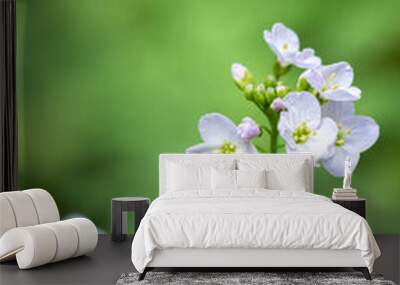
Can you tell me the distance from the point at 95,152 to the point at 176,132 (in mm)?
825

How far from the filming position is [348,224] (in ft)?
14.3

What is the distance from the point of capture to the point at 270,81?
251 inches

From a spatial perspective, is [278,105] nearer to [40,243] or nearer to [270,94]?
[270,94]

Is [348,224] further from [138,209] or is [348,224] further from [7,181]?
[7,181]

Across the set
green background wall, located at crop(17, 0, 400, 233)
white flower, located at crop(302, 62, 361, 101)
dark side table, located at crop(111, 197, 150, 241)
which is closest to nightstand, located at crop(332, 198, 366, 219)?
green background wall, located at crop(17, 0, 400, 233)

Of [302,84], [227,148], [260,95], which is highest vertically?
[302,84]

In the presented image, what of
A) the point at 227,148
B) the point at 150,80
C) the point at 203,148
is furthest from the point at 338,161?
the point at 150,80

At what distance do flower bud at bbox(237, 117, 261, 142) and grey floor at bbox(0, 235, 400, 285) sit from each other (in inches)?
57.0

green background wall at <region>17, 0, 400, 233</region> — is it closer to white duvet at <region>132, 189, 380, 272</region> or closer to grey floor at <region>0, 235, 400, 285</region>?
grey floor at <region>0, 235, 400, 285</region>

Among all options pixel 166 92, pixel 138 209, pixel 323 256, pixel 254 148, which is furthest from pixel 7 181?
pixel 323 256

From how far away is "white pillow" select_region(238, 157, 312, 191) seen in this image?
19.4ft

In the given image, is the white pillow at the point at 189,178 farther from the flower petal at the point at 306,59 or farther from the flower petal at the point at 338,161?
the flower petal at the point at 306,59

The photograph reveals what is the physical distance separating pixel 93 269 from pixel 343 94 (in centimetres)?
273

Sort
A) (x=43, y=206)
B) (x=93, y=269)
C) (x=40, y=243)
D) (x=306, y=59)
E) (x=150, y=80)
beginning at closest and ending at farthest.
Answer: (x=40, y=243), (x=93, y=269), (x=43, y=206), (x=306, y=59), (x=150, y=80)
